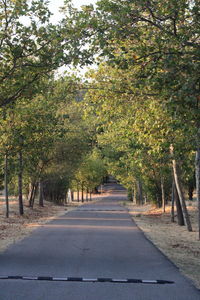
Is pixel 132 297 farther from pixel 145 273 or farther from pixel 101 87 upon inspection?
pixel 101 87

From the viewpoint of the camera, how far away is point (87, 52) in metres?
11.6

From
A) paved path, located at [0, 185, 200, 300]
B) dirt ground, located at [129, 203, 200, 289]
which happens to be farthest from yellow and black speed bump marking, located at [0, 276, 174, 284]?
dirt ground, located at [129, 203, 200, 289]

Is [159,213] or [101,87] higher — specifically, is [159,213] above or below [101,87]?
below

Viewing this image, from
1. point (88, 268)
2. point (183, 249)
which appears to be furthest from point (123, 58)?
point (183, 249)

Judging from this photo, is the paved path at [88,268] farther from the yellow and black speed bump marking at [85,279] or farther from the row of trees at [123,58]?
the row of trees at [123,58]

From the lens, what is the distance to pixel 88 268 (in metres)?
10.5

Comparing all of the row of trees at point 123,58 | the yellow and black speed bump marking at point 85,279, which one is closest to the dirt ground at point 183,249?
the yellow and black speed bump marking at point 85,279

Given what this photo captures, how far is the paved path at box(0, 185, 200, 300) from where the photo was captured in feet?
25.7

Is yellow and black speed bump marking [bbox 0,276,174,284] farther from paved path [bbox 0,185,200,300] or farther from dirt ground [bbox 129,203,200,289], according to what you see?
dirt ground [bbox 129,203,200,289]

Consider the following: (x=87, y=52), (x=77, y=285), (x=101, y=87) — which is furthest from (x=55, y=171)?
(x=77, y=285)

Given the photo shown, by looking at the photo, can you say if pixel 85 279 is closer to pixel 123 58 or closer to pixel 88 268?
pixel 88 268

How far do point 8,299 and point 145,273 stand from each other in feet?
11.7

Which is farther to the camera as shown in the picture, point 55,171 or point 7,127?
point 55,171

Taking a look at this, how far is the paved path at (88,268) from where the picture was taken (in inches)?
308
